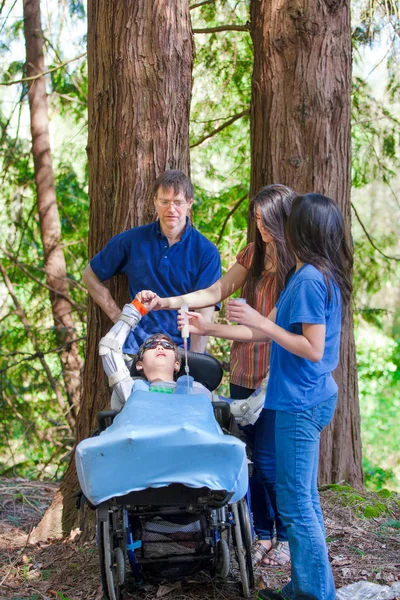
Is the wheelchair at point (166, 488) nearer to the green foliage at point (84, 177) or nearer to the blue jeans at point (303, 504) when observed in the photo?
the blue jeans at point (303, 504)

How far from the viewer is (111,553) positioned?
11.4 feet

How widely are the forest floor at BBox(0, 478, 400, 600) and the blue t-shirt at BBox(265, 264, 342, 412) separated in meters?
1.13

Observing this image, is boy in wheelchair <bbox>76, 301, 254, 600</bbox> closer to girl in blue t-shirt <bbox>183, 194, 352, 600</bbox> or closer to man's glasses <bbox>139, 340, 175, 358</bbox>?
man's glasses <bbox>139, 340, 175, 358</bbox>

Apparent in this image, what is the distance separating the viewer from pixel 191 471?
3.09 metres

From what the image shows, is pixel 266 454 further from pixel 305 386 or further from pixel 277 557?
pixel 305 386

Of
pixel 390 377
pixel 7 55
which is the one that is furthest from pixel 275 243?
pixel 390 377

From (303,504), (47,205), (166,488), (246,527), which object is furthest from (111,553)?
(47,205)

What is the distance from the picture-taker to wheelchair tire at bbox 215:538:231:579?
3.52 m

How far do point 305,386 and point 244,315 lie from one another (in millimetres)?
406

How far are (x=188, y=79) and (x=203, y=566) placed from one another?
304cm

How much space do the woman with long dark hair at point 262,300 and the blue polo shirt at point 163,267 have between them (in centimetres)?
14

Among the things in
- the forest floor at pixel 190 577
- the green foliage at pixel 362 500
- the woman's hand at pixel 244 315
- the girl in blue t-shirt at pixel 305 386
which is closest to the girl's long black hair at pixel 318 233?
the girl in blue t-shirt at pixel 305 386

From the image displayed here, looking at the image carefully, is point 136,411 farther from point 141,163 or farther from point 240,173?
point 240,173

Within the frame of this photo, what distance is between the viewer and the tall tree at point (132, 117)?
4.88 m
